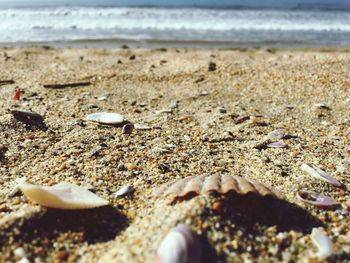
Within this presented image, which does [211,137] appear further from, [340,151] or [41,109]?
[41,109]

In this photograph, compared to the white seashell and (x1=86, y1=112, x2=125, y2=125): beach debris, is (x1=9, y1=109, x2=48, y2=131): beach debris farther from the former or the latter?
the white seashell

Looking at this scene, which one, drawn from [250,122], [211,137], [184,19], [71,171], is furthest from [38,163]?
[184,19]

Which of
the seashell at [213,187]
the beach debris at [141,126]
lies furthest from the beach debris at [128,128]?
the seashell at [213,187]

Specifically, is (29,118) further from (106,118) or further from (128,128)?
(128,128)

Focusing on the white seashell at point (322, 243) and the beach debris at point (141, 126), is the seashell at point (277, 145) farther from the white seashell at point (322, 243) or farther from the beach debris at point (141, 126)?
the white seashell at point (322, 243)

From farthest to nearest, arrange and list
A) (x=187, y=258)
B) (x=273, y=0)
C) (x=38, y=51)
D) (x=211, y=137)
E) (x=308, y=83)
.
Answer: (x=273, y=0), (x=38, y=51), (x=308, y=83), (x=211, y=137), (x=187, y=258)

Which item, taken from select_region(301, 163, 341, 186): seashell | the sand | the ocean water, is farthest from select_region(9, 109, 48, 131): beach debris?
the ocean water
